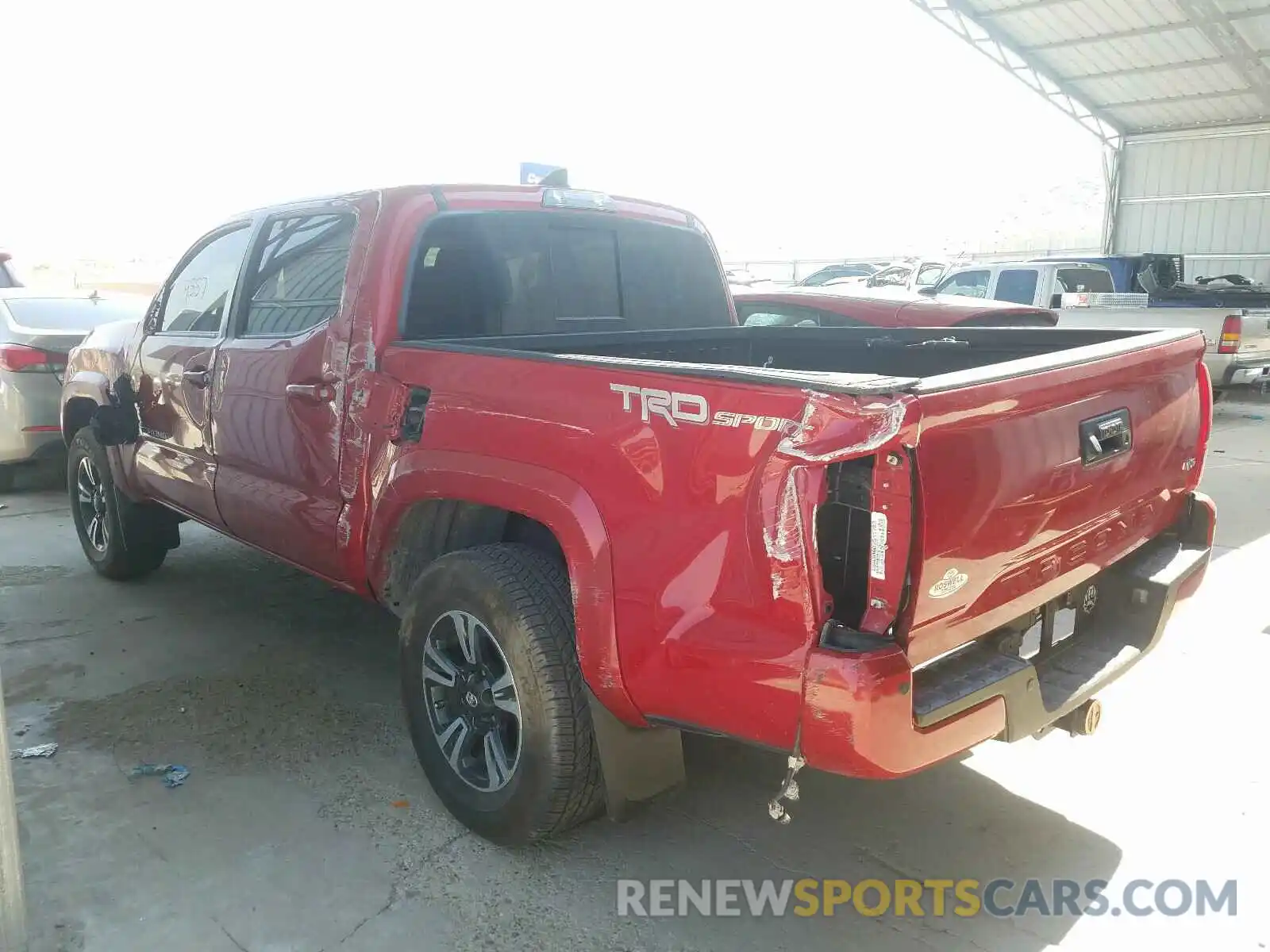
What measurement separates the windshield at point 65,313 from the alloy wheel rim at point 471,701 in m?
5.58

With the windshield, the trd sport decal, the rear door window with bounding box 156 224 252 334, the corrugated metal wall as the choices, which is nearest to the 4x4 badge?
the trd sport decal

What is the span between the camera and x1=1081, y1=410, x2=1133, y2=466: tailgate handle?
2479 millimetres

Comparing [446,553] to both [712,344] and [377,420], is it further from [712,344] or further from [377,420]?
[712,344]

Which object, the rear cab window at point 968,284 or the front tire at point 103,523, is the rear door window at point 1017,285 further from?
the front tire at point 103,523

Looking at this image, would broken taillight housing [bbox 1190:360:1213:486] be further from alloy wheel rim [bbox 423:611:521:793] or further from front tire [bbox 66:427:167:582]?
front tire [bbox 66:427:167:582]

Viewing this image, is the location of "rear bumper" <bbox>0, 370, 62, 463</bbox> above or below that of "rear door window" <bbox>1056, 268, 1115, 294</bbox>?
below

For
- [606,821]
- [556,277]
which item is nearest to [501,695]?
[606,821]

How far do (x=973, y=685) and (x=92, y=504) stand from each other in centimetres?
495

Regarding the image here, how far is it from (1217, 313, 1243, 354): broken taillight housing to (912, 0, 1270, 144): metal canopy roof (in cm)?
835

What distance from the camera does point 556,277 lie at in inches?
149

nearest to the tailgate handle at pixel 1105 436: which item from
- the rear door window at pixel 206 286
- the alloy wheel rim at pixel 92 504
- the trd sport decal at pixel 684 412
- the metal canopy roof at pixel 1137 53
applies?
the trd sport decal at pixel 684 412

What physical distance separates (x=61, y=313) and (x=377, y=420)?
5601 millimetres

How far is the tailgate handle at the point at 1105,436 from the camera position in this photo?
8.13 ft

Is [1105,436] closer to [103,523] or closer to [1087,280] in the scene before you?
[103,523]
